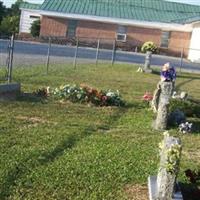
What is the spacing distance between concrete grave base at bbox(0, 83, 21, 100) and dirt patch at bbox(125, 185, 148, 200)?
594cm

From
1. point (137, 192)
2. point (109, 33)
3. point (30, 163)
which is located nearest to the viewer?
point (137, 192)

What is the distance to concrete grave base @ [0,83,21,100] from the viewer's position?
12492 mm

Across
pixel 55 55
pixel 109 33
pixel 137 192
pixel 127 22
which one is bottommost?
pixel 55 55

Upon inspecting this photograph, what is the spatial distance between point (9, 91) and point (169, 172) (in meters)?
7.36

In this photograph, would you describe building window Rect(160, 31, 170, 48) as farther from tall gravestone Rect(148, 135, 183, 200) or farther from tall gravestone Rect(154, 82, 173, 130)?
tall gravestone Rect(148, 135, 183, 200)

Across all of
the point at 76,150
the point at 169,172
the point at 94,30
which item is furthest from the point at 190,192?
the point at 94,30

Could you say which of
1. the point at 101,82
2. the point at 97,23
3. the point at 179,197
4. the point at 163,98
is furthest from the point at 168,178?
the point at 97,23

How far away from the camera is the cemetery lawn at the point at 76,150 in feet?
22.4

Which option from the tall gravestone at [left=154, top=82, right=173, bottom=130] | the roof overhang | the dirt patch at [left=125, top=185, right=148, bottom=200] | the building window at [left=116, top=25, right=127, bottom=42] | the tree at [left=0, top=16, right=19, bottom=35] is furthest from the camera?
the tree at [left=0, top=16, right=19, bottom=35]

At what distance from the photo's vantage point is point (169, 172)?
19.9ft

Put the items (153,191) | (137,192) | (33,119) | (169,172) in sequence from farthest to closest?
1. (33,119)
2. (137,192)
3. (153,191)
4. (169,172)

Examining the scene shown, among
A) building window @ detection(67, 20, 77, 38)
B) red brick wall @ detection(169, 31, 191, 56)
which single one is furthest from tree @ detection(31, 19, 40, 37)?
red brick wall @ detection(169, 31, 191, 56)

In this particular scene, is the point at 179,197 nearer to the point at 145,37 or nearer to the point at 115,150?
the point at 115,150

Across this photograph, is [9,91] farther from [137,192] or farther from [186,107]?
[137,192]
